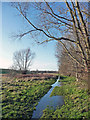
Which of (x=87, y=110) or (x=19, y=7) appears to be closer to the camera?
(x=87, y=110)

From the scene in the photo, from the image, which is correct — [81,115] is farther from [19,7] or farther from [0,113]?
[19,7]

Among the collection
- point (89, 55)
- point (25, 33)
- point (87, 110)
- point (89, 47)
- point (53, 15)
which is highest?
point (53, 15)

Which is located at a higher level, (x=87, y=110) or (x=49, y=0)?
(x=49, y=0)

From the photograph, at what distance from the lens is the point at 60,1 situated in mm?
4809

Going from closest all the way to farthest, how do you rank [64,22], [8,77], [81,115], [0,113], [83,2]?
[81,115], [0,113], [83,2], [64,22], [8,77]

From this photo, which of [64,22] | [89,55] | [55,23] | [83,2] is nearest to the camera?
[89,55]

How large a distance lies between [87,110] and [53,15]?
15.7 ft

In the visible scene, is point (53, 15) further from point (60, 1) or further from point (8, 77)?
point (8, 77)

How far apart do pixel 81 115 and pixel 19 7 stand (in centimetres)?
570

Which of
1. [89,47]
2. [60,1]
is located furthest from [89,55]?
[60,1]

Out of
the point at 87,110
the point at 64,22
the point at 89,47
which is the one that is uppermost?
the point at 64,22

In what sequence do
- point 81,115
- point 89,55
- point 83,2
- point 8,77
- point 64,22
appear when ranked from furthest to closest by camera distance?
point 8,77 < point 64,22 < point 83,2 < point 89,55 < point 81,115

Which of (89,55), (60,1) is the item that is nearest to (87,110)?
(89,55)

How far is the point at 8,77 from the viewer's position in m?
12.3
